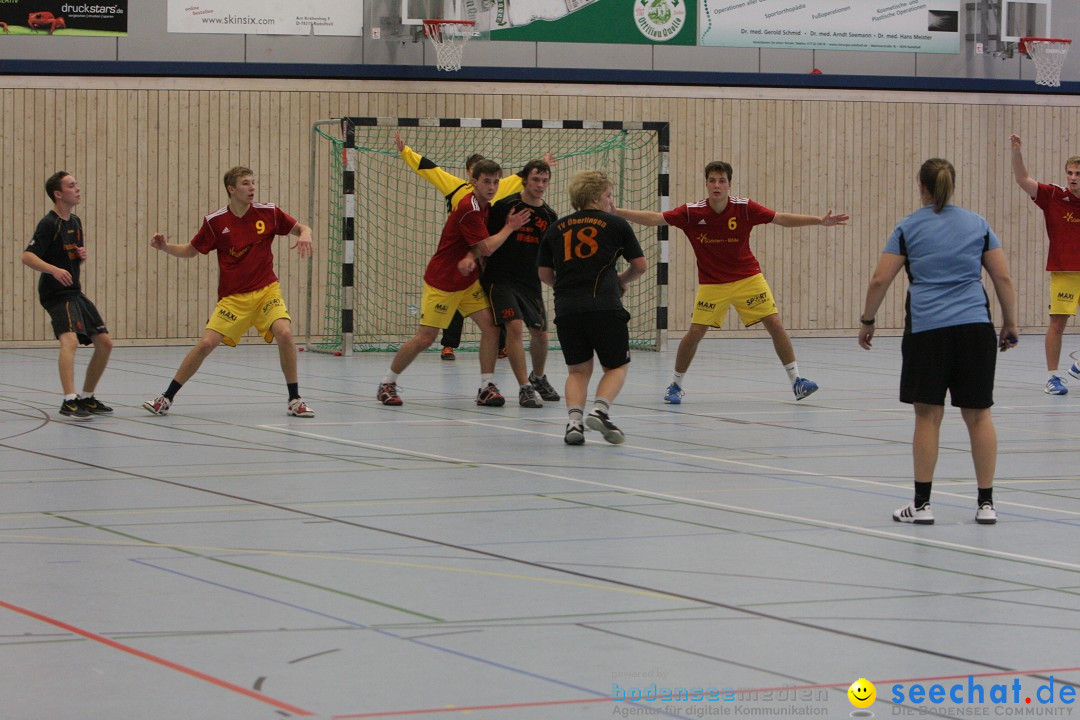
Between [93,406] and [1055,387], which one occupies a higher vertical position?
[1055,387]

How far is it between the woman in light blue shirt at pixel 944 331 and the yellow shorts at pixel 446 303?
5662 millimetres

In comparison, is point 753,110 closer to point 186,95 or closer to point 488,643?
point 186,95

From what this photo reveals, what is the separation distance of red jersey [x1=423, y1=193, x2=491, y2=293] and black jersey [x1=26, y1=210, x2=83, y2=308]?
271cm

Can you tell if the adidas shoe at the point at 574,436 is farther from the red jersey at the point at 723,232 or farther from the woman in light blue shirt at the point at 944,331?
the red jersey at the point at 723,232

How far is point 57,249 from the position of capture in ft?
37.2

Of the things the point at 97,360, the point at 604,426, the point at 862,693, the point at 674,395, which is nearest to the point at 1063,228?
the point at 674,395

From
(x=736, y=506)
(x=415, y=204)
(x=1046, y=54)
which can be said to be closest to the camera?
(x=736, y=506)

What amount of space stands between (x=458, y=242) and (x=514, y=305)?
2.28 ft

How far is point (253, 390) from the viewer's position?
13688mm

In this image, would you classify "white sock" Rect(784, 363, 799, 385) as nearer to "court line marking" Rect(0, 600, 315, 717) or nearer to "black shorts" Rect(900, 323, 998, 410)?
"black shorts" Rect(900, 323, 998, 410)

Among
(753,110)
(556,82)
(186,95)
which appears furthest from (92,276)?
(753,110)

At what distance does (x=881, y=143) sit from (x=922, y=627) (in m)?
18.3

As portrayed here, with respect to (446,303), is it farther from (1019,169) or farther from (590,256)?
(1019,169)

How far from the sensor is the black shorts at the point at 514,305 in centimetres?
1239
